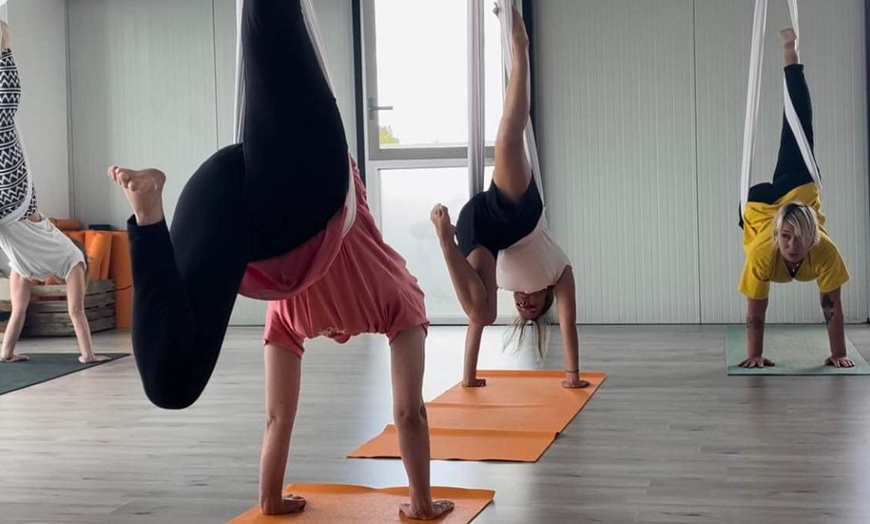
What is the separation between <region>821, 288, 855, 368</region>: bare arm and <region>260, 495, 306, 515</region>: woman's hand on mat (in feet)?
9.44

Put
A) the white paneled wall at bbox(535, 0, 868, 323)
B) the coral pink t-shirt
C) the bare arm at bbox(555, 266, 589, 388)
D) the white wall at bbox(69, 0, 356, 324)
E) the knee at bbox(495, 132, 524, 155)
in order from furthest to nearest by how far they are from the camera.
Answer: the white wall at bbox(69, 0, 356, 324), the white paneled wall at bbox(535, 0, 868, 323), the bare arm at bbox(555, 266, 589, 388), the knee at bbox(495, 132, 524, 155), the coral pink t-shirt

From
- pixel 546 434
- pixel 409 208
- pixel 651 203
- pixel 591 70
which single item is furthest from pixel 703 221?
pixel 546 434

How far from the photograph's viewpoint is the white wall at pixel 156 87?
24.6 feet

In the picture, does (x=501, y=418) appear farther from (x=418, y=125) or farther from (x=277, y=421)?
(x=418, y=125)

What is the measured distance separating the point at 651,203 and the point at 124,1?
13.8 ft

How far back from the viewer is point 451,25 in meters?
7.14

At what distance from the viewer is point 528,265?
166 inches

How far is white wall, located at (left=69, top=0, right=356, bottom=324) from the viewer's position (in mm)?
7496

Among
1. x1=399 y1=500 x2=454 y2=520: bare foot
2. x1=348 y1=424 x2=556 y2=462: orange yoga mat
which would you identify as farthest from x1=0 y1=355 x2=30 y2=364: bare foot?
x1=399 y1=500 x2=454 y2=520: bare foot

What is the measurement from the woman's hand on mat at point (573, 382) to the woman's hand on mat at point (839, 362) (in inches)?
47.3

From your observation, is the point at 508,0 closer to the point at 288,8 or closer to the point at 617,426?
the point at 617,426

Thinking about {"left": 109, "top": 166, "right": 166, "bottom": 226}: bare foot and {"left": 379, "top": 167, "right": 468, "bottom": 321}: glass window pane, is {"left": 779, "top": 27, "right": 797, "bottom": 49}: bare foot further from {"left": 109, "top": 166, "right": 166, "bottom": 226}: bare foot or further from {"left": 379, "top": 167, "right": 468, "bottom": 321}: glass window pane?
{"left": 109, "top": 166, "right": 166, "bottom": 226}: bare foot

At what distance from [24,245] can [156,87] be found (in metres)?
2.56

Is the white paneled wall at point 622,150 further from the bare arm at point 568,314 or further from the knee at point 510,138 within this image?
the knee at point 510,138
